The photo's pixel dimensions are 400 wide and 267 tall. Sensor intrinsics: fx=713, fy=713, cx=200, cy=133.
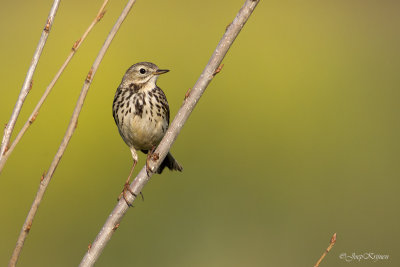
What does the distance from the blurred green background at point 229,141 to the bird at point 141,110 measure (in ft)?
10.5

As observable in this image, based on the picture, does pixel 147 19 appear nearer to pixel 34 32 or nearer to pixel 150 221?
pixel 34 32

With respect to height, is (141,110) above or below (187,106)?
below

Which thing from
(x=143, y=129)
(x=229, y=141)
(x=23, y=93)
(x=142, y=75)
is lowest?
(x=229, y=141)

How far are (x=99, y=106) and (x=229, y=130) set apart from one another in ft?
8.26

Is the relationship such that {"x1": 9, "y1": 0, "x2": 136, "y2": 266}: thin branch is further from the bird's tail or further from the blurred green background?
the blurred green background

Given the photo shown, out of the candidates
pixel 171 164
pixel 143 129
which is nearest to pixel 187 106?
pixel 143 129

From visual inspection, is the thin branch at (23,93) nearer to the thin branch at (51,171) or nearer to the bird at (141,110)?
the thin branch at (51,171)

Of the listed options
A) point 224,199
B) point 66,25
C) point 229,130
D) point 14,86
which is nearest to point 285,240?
point 224,199

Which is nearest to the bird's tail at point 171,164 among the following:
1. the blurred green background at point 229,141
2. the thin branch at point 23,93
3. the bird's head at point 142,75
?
the bird's head at point 142,75

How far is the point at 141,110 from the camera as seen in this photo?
625 cm

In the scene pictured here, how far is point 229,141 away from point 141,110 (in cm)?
663

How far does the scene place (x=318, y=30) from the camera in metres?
17.4

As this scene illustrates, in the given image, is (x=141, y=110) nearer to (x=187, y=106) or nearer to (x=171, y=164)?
(x=171, y=164)

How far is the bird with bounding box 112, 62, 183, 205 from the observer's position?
623 cm
